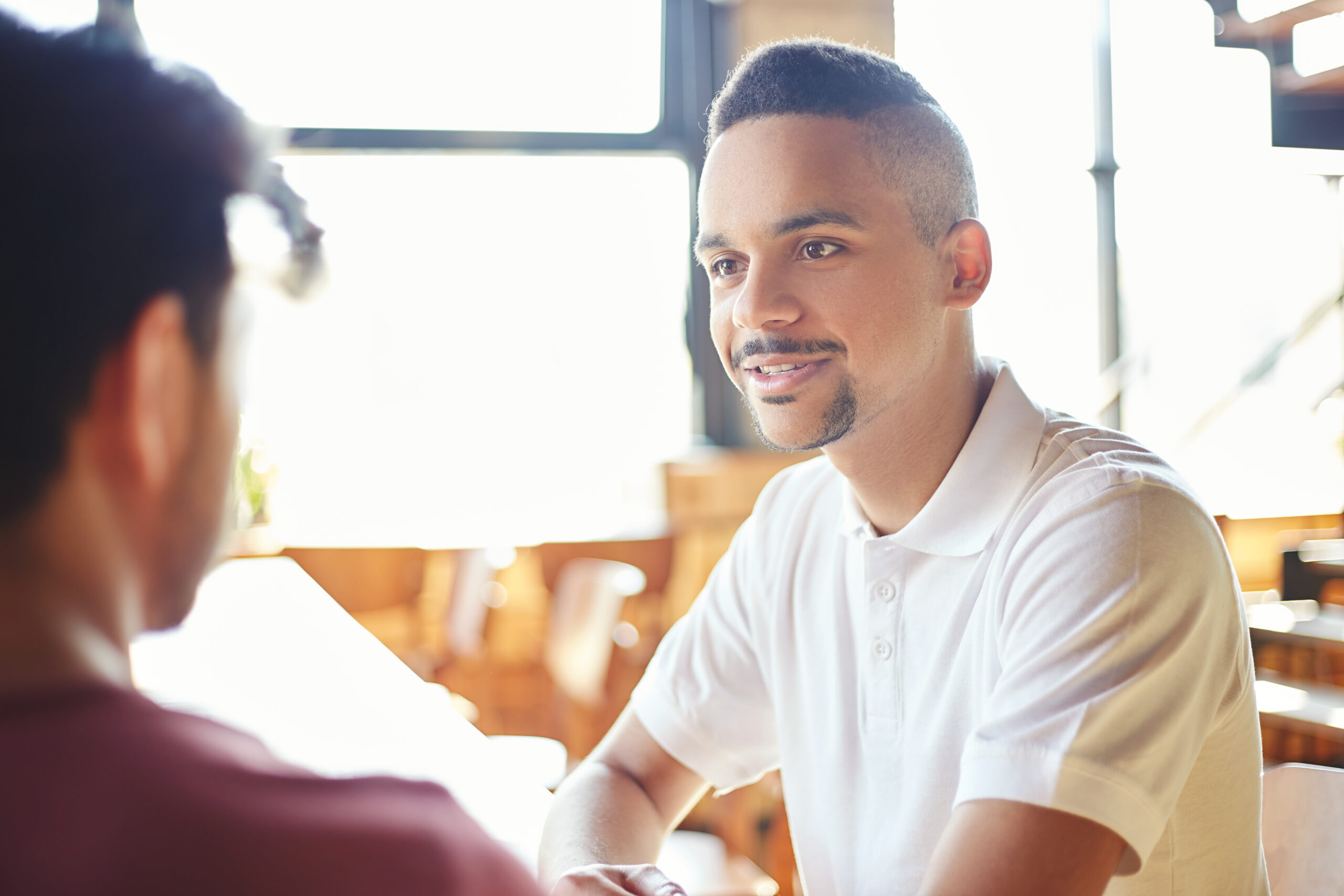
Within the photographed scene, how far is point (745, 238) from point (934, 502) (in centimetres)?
34

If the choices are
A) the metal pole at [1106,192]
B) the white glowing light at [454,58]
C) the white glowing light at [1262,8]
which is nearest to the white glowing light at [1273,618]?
the metal pole at [1106,192]

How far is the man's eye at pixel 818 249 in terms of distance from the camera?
3.73 feet

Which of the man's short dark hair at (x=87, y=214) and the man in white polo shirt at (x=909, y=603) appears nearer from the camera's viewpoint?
the man's short dark hair at (x=87, y=214)

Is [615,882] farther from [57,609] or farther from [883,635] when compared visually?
A: [57,609]

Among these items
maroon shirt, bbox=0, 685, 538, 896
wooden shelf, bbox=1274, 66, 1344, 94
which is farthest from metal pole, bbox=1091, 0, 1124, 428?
maroon shirt, bbox=0, 685, 538, 896

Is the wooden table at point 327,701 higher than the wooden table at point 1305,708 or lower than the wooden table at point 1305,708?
higher

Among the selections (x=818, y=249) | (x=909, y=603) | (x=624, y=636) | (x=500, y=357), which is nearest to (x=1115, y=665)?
(x=909, y=603)

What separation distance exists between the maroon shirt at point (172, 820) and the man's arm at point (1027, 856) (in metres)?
0.58

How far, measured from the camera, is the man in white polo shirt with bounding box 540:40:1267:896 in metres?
0.83

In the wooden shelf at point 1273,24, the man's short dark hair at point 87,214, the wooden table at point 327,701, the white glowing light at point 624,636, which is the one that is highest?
the wooden shelf at point 1273,24

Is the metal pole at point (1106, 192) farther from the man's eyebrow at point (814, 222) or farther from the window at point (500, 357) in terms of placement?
the man's eyebrow at point (814, 222)

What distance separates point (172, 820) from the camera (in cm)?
29

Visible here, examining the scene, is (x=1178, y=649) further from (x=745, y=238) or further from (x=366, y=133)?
(x=366, y=133)

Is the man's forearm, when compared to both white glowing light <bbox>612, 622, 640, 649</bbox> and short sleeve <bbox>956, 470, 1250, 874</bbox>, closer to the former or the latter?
short sleeve <bbox>956, 470, 1250, 874</bbox>
